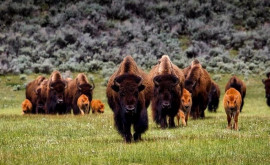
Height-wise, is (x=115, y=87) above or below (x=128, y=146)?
above

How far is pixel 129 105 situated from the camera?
11352mm

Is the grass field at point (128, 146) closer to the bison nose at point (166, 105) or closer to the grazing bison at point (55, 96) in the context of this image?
the bison nose at point (166, 105)

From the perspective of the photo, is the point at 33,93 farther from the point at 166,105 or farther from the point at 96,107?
the point at 166,105

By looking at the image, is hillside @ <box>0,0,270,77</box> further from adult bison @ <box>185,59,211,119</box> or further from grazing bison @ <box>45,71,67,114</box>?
adult bison @ <box>185,59,211,119</box>

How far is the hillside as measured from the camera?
4411cm

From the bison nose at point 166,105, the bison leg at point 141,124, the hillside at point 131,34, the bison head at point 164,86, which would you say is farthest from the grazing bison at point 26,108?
the bison leg at point 141,124

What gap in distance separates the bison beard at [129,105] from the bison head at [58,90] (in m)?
11.9

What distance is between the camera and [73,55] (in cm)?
4572

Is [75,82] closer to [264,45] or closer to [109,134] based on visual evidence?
[109,134]

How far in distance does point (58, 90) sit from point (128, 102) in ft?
44.1

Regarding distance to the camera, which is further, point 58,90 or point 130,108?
point 58,90

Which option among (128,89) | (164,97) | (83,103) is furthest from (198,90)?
(128,89)

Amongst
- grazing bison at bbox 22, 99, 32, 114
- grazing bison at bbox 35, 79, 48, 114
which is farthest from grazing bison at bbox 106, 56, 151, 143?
grazing bison at bbox 22, 99, 32, 114

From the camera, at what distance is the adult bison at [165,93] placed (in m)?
14.3
